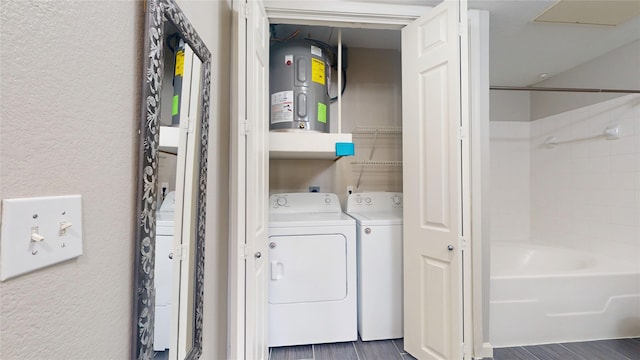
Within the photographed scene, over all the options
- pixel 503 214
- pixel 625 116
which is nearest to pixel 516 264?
pixel 503 214

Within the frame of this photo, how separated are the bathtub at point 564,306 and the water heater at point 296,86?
181 centimetres

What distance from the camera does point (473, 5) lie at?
69.2 inches

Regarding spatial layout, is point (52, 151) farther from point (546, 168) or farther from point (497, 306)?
point (546, 168)

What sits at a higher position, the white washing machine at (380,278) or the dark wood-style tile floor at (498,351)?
the white washing machine at (380,278)

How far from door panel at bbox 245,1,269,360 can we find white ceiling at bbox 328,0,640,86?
0.97 m

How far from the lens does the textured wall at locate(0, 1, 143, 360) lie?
0.39 meters

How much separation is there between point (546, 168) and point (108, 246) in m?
3.82

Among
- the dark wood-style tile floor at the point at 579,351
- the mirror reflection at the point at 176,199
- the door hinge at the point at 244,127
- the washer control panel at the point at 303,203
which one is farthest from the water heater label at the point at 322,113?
the dark wood-style tile floor at the point at 579,351

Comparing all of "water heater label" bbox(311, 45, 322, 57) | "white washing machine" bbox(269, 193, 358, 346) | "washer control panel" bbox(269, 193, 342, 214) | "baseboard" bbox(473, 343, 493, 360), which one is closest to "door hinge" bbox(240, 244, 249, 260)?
"white washing machine" bbox(269, 193, 358, 346)

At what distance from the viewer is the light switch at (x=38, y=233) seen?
0.37 metres

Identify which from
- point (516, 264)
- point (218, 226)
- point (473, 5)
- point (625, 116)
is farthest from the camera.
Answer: point (516, 264)

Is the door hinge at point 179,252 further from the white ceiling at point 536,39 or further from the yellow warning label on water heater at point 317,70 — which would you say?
the white ceiling at point 536,39

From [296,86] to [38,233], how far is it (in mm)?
1670

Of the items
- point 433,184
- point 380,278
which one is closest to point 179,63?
point 433,184
